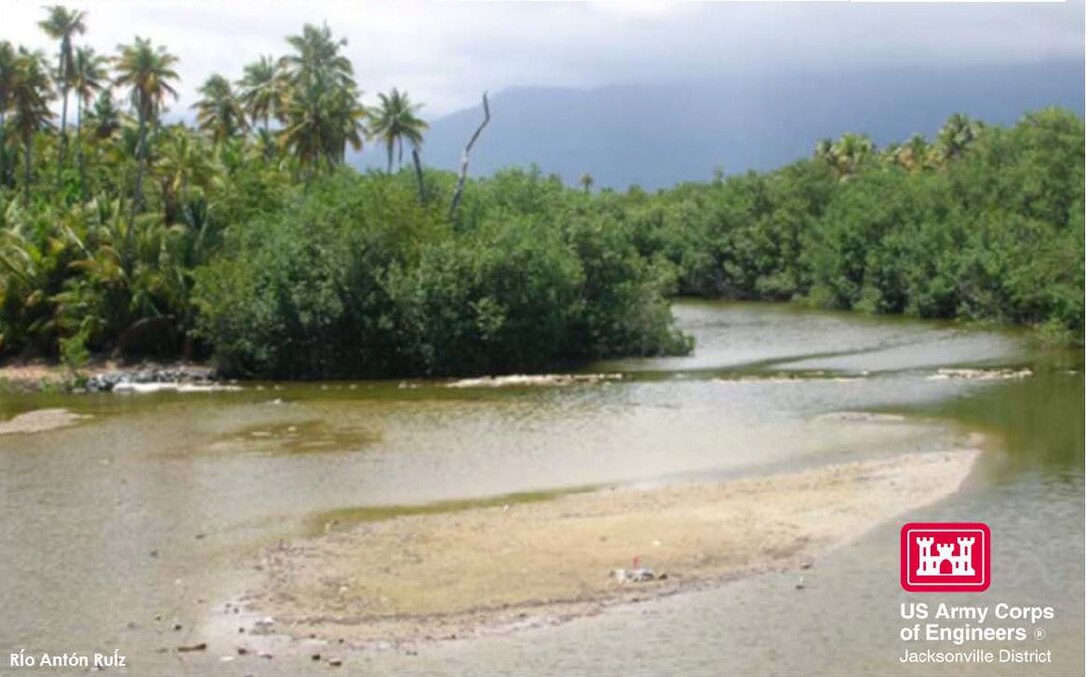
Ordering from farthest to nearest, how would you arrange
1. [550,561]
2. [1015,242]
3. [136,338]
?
[1015,242] → [136,338] → [550,561]

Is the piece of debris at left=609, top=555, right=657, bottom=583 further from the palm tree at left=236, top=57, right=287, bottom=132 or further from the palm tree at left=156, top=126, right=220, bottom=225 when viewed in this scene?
the palm tree at left=236, top=57, right=287, bottom=132

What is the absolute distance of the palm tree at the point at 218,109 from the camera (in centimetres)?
7350

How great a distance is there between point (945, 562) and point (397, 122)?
47.9m

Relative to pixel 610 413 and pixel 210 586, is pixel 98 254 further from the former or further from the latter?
pixel 210 586

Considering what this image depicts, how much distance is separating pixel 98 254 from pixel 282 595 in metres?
37.1

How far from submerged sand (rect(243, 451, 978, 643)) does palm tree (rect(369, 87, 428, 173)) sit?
39388mm

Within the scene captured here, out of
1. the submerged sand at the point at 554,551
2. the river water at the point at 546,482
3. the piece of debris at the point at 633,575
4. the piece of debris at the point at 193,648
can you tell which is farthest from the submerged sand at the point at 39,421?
the piece of debris at the point at 633,575

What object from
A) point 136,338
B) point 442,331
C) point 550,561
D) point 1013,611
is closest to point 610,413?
point 442,331

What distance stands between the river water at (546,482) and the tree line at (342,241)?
3.07m

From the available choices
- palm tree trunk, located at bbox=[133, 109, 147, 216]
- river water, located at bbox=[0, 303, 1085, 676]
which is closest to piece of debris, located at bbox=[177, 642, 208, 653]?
river water, located at bbox=[0, 303, 1085, 676]

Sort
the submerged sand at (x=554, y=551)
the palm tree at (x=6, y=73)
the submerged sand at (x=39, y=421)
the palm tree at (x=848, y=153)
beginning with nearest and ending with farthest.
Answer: the submerged sand at (x=554, y=551), the submerged sand at (x=39, y=421), the palm tree at (x=6, y=73), the palm tree at (x=848, y=153)

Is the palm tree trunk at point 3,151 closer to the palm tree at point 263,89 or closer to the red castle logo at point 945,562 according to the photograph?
the palm tree at point 263,89

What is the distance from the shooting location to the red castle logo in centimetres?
1752

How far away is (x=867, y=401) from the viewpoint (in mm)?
38312
